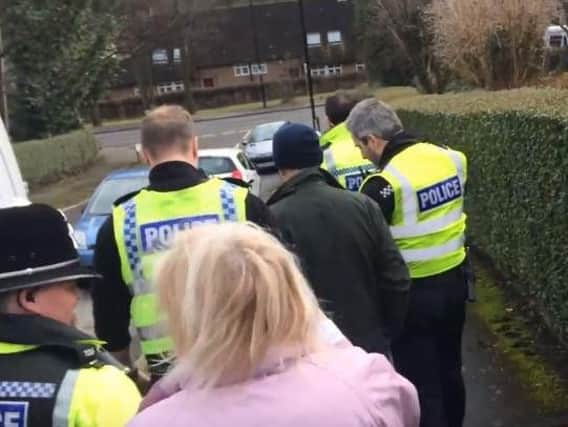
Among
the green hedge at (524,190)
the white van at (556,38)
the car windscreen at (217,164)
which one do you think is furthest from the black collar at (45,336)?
the white van at (556,38)

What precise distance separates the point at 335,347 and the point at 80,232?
10.4m

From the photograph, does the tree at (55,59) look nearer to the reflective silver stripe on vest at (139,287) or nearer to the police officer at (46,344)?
the reflective silver stripe on vest at (139,287)

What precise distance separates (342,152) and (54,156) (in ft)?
91.9

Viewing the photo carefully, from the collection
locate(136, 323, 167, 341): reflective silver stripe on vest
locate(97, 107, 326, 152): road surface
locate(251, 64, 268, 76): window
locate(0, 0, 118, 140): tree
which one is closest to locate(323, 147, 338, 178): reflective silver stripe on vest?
locate(136, 323, 167, 341): reflective silver stripe on vest

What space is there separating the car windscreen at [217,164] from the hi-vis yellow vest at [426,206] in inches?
481

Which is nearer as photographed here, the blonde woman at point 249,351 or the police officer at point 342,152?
the blonde woman at point 249,351

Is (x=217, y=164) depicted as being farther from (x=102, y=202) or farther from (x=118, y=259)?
(x=118, y=259)

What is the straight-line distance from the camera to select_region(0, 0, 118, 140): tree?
109 feet

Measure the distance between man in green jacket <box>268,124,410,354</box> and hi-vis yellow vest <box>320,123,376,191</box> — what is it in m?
2.36

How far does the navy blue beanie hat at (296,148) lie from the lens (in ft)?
14.1

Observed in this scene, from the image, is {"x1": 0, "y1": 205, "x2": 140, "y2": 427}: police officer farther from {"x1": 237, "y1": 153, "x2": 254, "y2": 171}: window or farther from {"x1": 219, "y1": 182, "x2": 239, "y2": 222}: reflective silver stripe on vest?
{"x1": 237, "y1": 153, "x2": 254, "y2": 171}: window

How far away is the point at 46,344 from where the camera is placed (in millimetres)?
2359

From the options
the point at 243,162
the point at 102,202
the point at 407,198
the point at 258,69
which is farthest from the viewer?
the point at 258,69

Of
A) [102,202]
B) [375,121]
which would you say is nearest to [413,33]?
[102,202]
